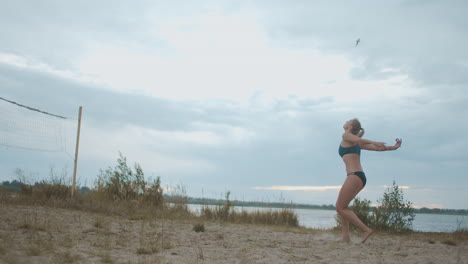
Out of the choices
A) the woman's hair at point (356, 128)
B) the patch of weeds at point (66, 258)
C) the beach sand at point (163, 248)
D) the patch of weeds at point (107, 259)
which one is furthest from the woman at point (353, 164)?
the patch of weeds at point (66, 258)

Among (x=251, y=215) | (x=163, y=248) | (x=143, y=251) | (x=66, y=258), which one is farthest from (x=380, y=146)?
(x=251, y=215)

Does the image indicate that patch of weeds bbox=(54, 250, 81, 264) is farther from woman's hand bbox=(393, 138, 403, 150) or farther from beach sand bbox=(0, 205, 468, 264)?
woman's hand bbox=(393, 138, 403, 150)

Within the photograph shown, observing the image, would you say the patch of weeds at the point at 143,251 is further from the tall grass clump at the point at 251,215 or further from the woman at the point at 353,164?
the tall grass clump at the point at 251,215

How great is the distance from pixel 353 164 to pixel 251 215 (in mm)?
6520

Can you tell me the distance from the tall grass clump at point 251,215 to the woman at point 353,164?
18.9ft

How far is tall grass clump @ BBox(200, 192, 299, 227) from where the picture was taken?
12.0 metres

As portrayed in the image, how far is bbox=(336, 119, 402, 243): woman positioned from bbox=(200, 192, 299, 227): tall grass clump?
227 inches

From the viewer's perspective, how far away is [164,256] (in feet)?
15.8

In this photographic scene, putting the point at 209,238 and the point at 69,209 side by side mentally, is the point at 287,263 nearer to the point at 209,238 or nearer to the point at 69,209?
the point at 209,238

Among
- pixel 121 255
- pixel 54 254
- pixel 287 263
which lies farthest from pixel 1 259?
pixel 287 263

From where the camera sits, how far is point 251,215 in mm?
12195

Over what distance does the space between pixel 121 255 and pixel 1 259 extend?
1325 mm

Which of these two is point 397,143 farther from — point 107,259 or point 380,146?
point 107,259

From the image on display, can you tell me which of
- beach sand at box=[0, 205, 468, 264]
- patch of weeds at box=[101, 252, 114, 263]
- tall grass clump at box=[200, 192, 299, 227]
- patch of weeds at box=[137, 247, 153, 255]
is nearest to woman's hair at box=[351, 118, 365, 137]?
beach sand at box=[0, 205, 468, 264]
